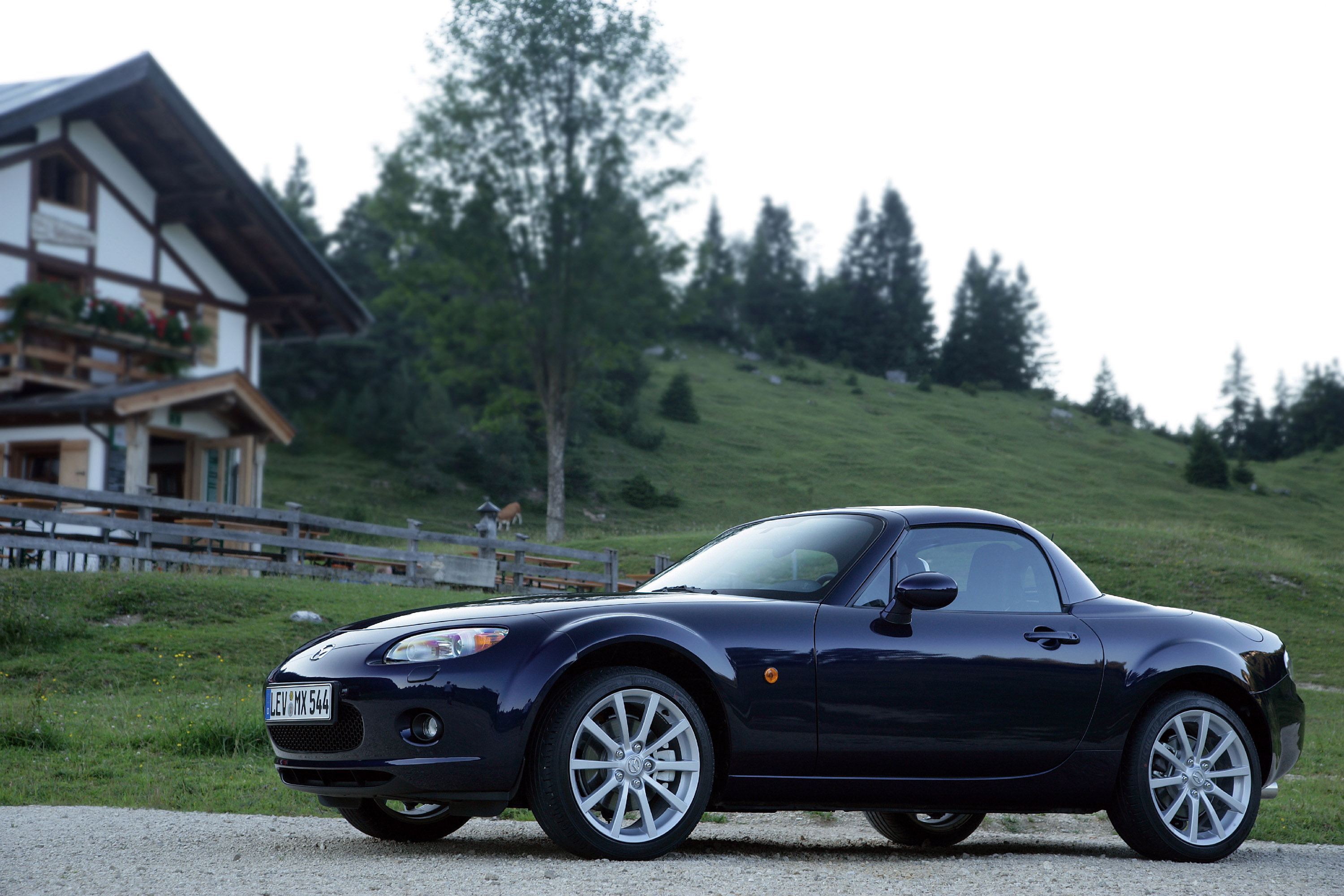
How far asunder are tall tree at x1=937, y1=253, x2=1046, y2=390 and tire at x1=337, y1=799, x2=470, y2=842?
3515 inches

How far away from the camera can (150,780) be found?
7441 mm

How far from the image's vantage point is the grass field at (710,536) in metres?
8.34

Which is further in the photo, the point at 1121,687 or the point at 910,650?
the point at 1121,687

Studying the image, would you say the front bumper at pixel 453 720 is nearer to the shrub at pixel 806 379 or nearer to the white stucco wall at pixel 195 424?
the white stucco wall at pixel 195 424

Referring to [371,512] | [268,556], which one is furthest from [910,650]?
[371,512]

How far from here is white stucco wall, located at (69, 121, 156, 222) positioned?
2480 cm

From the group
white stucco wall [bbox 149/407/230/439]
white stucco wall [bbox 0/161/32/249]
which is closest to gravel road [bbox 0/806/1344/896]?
white stucco wall [bbox 149/407/230/439]

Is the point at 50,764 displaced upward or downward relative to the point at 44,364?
downward

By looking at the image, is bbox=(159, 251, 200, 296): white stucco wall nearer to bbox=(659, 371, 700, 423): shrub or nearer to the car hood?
the car hood

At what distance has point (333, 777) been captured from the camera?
4836mm

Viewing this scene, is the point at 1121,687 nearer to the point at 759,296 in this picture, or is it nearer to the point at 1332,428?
the point at 1332,428

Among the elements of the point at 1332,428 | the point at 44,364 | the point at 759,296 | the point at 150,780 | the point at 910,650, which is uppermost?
the point at 759,296

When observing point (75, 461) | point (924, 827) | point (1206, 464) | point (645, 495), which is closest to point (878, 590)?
point (924, 827)

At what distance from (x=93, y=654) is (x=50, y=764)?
13.6 feet
